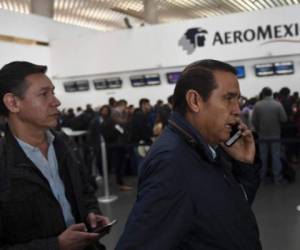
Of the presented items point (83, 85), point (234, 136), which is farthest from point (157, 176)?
point (83, 85)

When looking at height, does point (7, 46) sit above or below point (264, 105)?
above

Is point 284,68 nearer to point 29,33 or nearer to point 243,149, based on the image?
point 29,33

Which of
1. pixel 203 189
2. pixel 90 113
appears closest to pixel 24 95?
pixel 203 189

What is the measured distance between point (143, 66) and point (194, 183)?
47.7 ft

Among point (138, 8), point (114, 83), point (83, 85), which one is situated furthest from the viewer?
point (138, 8)

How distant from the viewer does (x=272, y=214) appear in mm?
5848

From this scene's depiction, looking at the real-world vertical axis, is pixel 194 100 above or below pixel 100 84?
below

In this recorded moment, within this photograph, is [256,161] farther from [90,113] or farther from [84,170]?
[90,113]

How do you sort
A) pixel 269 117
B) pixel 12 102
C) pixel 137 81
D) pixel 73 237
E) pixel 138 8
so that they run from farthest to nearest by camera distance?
pixel 138 8, pixel 137 81, pixel 269 117, pixel 12 102, pixel 73 237

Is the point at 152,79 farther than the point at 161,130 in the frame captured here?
Yes

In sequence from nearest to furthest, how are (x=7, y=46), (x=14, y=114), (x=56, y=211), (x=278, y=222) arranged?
(x=56, y=211), (x=14, y=114), (x=278, y=222), (x=7, y=46)

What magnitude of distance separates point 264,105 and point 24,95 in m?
6.53

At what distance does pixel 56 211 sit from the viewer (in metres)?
1.78

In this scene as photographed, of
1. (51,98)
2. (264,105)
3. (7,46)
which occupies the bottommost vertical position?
(264,105)
